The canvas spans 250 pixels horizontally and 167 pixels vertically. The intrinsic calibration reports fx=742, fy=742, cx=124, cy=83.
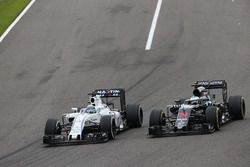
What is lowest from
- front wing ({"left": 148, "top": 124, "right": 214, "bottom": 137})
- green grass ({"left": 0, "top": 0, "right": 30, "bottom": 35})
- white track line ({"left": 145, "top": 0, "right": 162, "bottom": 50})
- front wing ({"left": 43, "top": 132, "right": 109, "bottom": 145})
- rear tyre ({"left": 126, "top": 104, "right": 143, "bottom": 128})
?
front wing ({"left": 43, "top": 132, "right": 109, "bottom": 145})

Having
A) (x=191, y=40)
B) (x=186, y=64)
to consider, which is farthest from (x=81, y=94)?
(x=191, y=40)

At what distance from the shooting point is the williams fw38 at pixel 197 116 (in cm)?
2120

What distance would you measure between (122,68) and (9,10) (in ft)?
51.7

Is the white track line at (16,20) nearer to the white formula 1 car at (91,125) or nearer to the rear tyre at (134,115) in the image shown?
the rear tyre at (134,115)

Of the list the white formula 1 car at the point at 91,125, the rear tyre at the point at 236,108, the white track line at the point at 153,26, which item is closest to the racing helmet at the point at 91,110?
the white formula 1 car at the point at 91,125

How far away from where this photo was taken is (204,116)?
857 inches

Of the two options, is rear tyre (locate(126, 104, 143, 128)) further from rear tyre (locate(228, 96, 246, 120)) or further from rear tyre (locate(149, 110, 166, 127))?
rear tyre (locate(228, 96, 246, 120))

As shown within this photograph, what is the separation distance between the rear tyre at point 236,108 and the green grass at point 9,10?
76.2 feet

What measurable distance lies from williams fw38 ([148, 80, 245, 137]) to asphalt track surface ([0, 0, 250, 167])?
1.50 ft

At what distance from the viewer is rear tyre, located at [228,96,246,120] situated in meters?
23.7

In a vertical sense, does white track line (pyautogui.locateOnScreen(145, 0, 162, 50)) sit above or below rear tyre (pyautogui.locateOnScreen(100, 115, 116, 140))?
above

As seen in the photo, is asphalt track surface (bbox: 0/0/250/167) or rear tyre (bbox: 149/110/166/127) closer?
asphalt track surface (bbox: 0/0/250/167)

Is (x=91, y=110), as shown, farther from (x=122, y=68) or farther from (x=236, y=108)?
(x=122, y=68)

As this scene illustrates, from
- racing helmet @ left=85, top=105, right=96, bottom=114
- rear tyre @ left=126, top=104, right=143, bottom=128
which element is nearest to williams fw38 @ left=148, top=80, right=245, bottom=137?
rear tyre @ left=126, top=104, right=143, bottom=128
